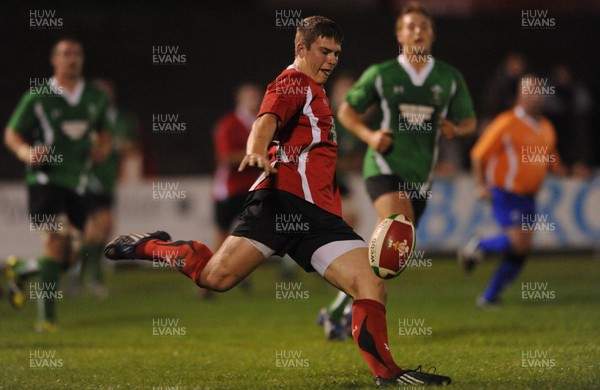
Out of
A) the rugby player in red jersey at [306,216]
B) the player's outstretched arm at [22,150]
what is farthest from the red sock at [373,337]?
the player's outstretched arm at [22,150]

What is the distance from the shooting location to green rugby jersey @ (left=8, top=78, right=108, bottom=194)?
372 inches

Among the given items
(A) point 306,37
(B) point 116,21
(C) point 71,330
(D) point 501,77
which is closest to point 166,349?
(C) point 71,330

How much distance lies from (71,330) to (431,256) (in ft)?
26.0

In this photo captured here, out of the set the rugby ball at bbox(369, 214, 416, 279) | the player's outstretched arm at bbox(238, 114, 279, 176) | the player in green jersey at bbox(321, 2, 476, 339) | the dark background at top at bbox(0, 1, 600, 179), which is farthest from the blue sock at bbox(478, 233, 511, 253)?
Answer: the dark background at top at bbox(0, 1, 600, 179)

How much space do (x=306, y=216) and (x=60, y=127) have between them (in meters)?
4.30

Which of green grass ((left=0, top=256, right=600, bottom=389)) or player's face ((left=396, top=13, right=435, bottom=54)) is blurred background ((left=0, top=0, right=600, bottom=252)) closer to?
green grass ((left=0, top=256, right=600, bottom=389))

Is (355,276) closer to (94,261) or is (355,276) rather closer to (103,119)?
(103,119)

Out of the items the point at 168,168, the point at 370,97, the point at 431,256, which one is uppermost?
the point at 370,97

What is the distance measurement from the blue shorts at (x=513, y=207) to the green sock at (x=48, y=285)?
4697mm

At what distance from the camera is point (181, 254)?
20.5 feet

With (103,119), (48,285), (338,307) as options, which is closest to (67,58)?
(103,119)

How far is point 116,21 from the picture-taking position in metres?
19.3

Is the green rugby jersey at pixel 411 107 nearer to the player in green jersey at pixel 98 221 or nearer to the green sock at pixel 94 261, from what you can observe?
the player in green jersey at pixel 98 221

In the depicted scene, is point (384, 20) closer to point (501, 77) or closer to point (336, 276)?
point (501, 77)
